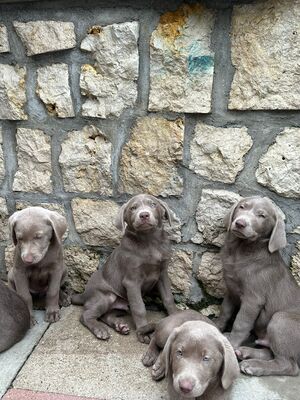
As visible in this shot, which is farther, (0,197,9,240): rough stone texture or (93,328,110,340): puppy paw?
(0,197,9,240): rough stone texture

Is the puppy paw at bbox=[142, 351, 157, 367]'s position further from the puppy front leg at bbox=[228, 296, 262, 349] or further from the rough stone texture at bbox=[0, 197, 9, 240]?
the rough stone texture at bbox=[0, 197, 9, 240]

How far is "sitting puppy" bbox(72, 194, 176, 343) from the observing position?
3434 millimetres

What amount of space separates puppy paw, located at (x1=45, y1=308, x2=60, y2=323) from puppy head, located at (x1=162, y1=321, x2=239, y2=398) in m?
1.23

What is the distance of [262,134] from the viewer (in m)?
3.32

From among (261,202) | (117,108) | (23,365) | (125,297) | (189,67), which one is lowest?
(23,365)

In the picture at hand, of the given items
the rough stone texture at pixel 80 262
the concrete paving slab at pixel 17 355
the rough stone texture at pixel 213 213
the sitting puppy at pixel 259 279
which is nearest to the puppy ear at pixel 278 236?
the sitting puppy at pixel 259 279

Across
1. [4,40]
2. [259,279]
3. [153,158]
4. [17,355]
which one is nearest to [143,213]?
[153,158]

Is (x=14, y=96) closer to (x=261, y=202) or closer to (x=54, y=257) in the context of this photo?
(x=54, y=257)

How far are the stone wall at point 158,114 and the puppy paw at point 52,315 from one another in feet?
1.96

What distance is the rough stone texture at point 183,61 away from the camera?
10.6ft

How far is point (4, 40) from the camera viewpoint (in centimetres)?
351

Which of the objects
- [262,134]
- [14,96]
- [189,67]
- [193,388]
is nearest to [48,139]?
[14,96]

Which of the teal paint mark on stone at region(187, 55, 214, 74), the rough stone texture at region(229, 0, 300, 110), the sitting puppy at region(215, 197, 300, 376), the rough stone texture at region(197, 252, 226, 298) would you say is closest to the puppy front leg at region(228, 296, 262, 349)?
the sitting puppy at region(215, 197, 300, 376)

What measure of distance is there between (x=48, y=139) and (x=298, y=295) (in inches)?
85.0
